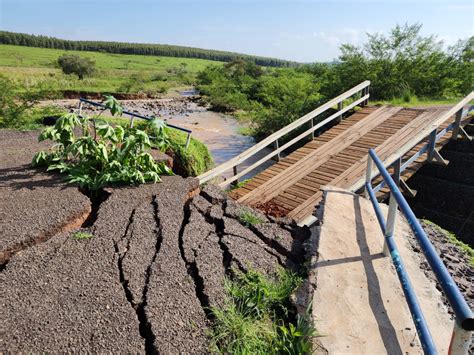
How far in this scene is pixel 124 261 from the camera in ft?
11.1

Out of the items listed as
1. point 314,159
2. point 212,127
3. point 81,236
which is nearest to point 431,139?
point 314,159

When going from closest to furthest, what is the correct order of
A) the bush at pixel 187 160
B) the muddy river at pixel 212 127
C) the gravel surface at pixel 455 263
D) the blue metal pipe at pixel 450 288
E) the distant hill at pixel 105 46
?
the blue metal pipe at pixel 450 288 → the gravel surface at pixel 455 263 → the bush at pixel 187 160 → the muddy river at pixel 212 127 → the distant hill at pixel 105 46

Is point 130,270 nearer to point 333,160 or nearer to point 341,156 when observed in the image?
point 333,160

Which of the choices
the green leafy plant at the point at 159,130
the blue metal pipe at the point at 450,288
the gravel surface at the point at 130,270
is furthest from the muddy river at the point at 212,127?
the blue metal pipe at the point at 450,288

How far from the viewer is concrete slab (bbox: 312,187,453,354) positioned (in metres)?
2.46

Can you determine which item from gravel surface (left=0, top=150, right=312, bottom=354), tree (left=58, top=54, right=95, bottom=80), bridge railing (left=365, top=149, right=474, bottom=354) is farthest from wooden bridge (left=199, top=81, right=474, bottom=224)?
tree (left=58, top=54, right=95, bottom=80)

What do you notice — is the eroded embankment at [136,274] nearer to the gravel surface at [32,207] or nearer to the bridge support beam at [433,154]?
the gravel surface at [32,207]

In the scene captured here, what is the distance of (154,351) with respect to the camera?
2.42 metres

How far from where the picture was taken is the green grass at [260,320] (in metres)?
2.44

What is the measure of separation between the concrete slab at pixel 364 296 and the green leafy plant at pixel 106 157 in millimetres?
2840

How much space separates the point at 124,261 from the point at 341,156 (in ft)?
20.0

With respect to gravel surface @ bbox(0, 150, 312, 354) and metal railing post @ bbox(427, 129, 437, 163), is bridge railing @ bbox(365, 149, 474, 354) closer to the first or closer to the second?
gravel surface @ bbox(0, 150, 312, 354)

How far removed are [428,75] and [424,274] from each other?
14434 millimetres

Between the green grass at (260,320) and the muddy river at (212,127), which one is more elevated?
the green grass at (260,320)
